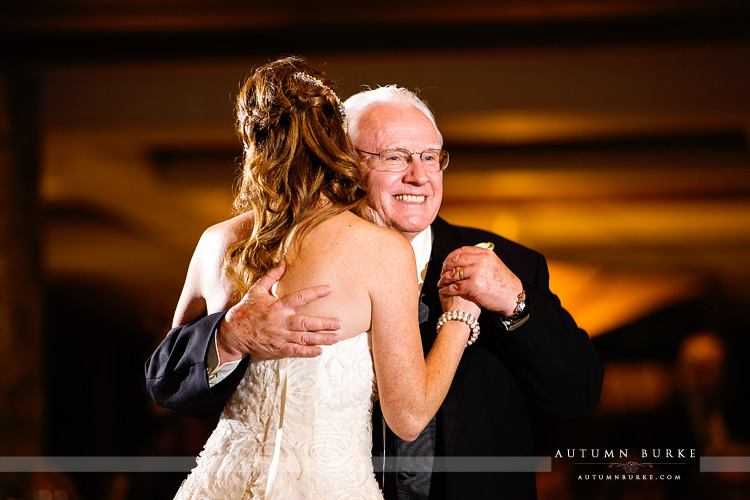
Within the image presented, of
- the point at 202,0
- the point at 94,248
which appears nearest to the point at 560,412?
the point at 202,0

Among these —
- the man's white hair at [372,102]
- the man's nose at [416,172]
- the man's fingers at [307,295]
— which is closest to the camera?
the man's fingers at [307,295]

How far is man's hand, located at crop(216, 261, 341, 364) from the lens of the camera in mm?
1560

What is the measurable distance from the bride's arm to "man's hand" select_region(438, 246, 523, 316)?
0.77 ft

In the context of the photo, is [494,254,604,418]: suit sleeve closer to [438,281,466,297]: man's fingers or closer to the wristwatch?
the wristwatch

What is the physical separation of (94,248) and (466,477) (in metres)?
3.13

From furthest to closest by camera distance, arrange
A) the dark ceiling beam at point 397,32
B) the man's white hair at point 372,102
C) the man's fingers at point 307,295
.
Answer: the dark ceiling beam at point 397,32, the man's white hair at point 372,102, the man's fingers at point 307,295

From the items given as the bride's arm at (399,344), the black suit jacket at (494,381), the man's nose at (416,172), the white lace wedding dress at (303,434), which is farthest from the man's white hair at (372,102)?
the white lace wedding dress at (303,434)

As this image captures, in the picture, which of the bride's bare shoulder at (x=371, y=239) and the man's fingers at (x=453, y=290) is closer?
→ the bride's bare shoulder at (x=371, y=239)

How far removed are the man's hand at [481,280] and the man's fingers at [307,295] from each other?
413 mm

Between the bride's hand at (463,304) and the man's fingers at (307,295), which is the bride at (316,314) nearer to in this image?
the man's fingers at (307,295)

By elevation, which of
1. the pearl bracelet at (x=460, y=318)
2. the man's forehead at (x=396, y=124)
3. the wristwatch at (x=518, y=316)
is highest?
the man's forehead at (x=396, y=124)

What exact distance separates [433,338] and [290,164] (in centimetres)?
67

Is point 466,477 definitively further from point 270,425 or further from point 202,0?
point 202,0

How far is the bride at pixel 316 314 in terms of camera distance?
5.16 feet
